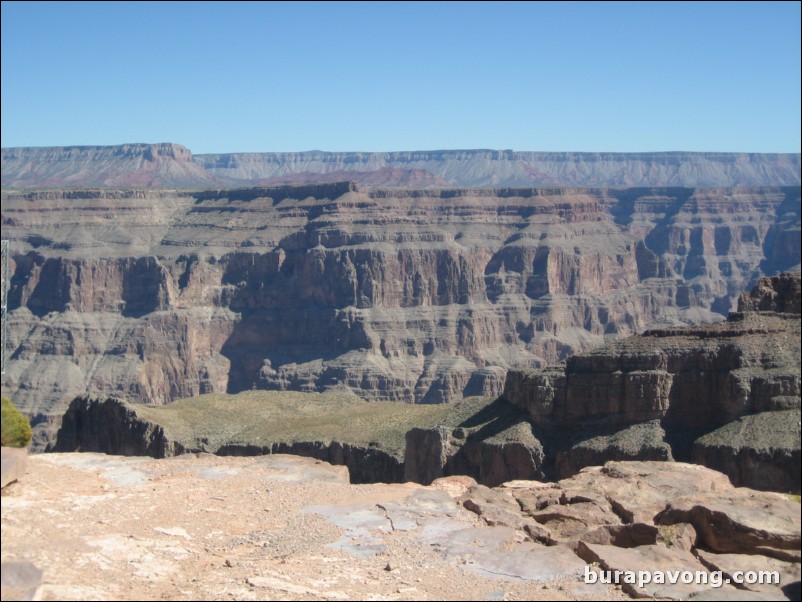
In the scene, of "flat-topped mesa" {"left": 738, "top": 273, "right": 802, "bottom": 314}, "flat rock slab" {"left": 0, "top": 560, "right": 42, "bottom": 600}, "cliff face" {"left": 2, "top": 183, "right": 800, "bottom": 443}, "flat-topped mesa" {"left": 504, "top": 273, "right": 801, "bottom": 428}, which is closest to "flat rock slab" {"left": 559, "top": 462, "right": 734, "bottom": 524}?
"flat-topped mesa" {"left": 504, "top": 273, "right": 801, "bottom": 428}

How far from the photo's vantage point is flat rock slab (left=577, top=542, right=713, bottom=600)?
2802 centimetres

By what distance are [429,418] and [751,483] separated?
78.5ft

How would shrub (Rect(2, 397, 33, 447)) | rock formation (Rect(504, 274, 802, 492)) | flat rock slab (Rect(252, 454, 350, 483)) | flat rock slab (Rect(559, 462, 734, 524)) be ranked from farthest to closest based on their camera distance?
rock formation (Rect(504, 274, 802, 492))
flat rock slab (Rect(252, 454, 350, 483))
flat rock slab (Rect(559, 462, 734, 524))
shrub (Rect(2, 397, 33, 447))

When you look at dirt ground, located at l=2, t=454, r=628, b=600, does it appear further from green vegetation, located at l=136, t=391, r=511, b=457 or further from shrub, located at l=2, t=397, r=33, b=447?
green vegetation, located at l=136, t=391, r=511, b=457

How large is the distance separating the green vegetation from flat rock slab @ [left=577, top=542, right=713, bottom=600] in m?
34.6

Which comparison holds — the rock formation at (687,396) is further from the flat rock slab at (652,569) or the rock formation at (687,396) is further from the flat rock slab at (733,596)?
the flat rock slab at (733,596)

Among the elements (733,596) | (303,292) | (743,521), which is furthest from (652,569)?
(303,292)

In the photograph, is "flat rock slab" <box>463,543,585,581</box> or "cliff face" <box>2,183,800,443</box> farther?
"cliff face" <box>2,183,800,443</box>

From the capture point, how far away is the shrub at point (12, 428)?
31.2 meters

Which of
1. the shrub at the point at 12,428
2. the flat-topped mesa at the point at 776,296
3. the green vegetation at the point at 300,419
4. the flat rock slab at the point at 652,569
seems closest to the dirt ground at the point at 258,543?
the flat rock slab at the point at 652,569

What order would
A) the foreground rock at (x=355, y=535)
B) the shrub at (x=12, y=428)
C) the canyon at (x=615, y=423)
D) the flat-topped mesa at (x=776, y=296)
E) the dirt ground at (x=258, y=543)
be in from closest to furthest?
1. the dirt ground at (x=258, y=543)
2. the foreground rock at (x=355, y=535)
3. the shrub at (x=12, y=428)
4. the canyon at (x=615, y=423)
5. the flat-topped mesa at (x=776, y=296)

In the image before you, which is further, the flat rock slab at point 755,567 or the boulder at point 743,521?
the boulder at point 743,521

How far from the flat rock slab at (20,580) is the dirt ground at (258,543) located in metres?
0.33

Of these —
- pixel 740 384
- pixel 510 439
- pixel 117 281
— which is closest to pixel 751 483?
pixel 740 384
